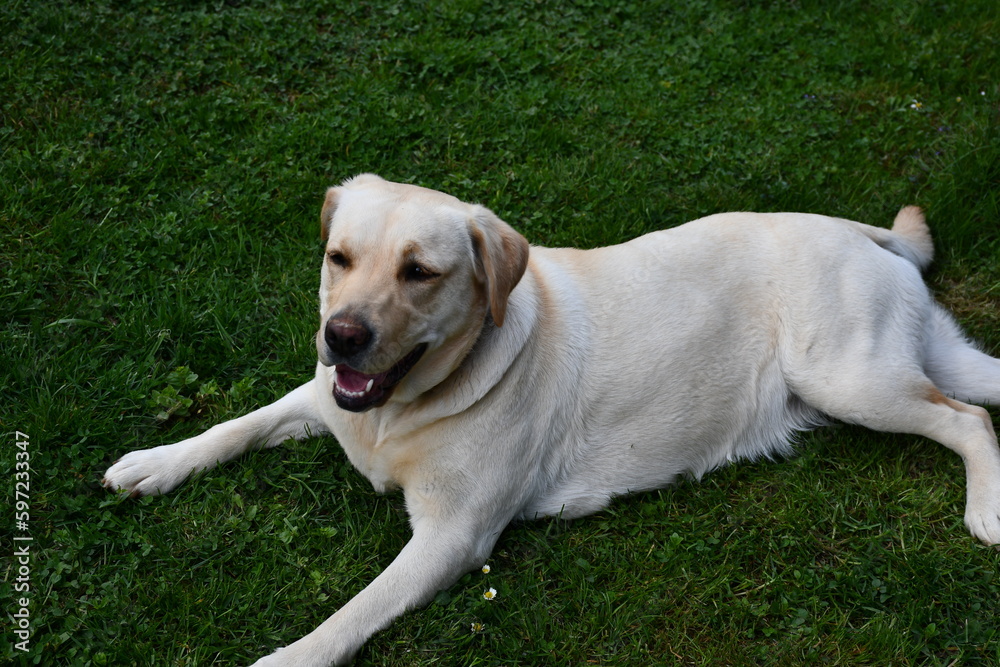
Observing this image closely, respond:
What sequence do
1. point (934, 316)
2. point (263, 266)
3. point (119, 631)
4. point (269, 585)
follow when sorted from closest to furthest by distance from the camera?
point (119, 631) → point (269, 585) → point (934, 316) → point (263, 266)

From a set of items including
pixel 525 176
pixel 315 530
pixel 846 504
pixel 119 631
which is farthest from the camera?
pixel 525 176

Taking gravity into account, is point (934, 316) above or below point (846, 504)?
above

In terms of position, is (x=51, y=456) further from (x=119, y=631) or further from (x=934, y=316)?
(x=934, y=316)

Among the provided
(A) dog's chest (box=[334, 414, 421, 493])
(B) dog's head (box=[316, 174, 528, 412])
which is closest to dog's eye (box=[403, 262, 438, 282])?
(B) dog's head (box=[316, 174, 528, 412])

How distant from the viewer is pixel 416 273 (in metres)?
3.23

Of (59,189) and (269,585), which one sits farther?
(59,189)

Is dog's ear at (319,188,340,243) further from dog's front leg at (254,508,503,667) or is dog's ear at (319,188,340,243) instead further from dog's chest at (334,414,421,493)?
dog's front leg at (254,508,503,667)

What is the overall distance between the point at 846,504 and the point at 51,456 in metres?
3.58

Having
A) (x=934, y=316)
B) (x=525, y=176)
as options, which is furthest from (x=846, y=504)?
(x=525, y=176)

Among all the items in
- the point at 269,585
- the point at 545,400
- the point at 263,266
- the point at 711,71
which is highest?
the point at 711,71

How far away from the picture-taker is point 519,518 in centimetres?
379

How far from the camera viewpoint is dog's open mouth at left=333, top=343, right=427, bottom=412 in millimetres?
3264

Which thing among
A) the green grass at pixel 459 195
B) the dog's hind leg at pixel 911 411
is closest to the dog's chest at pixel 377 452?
the green grass at pixel 459 195

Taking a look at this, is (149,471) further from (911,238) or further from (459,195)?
(911,238)
